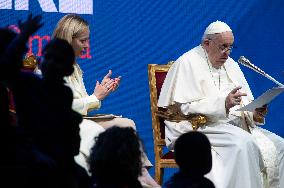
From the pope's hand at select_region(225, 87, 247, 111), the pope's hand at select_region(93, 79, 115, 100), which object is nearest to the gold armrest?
the pope's hand at select_region(225, 87, 247, 111)

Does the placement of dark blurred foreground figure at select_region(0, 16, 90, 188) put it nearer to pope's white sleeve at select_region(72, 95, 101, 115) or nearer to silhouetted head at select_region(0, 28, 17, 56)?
silhouetted head at select_region(0, 28, 17, 56)

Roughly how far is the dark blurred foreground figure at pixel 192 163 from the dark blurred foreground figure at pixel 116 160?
0.69 ft

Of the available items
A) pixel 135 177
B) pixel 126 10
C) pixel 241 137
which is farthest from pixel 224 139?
pixel 135 177

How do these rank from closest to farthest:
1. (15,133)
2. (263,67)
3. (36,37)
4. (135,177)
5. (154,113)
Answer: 1. (15,133)
2. (135,177)
3. (154,113)
4. (36,37)
5. (263,67)

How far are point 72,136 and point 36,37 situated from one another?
12.0ft

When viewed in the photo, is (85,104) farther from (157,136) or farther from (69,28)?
(157,136)

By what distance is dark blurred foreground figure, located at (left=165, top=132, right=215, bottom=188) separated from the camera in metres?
3.60

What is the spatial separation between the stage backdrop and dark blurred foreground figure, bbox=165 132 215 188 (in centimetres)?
360

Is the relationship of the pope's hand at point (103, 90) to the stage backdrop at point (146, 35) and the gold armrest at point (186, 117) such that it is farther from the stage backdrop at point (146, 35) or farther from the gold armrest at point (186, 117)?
the stage backdrop at point (146, 35)

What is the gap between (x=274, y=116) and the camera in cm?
809

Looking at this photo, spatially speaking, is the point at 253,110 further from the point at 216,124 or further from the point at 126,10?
the point at 126,10

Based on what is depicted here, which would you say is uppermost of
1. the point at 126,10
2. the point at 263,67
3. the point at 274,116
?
the point at 126,10

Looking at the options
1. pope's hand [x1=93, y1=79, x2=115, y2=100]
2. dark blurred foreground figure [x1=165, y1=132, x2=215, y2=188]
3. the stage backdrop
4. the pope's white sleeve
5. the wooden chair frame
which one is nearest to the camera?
dark blurred foreground figure [x1=165, y1=132, x2=215, y2=188]

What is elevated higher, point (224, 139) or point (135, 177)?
point (135, 177)
